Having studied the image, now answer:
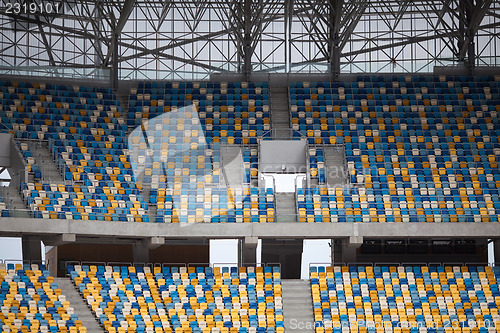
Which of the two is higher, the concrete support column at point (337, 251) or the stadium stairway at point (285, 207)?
the stadium stairway at point (285, 207)

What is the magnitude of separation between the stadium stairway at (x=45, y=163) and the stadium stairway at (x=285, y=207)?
10.1 metres

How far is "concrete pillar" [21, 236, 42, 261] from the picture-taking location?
40094 millimetres

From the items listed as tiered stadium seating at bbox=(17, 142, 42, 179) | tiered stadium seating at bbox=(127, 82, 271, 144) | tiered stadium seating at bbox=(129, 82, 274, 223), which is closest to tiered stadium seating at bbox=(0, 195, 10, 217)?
tiered stadium seating at bbox=(17, 142, 42, 179)

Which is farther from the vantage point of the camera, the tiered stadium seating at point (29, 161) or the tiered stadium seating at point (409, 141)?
the tiered stadium seating at point (409, 141)

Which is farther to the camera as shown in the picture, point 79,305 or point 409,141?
point 409,141

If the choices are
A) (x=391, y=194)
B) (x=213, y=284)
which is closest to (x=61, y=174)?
(x=213, y=284)

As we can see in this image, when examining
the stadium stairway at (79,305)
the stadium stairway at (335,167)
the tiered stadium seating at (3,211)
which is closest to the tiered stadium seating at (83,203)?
the tiered stadium seating at (3,211)

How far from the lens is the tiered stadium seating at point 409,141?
40719 millimetres

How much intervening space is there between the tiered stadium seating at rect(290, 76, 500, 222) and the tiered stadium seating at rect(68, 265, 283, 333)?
14.5ft

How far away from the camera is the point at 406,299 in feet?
122

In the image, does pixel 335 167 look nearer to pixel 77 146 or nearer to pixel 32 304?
pixel 77 146

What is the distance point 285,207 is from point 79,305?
10.8 metres

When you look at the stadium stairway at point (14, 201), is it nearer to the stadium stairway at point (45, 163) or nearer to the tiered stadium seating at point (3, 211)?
the tiered stadium seating at point (3, 211)

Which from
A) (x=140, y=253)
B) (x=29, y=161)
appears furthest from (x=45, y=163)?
(x=140, y=253)
